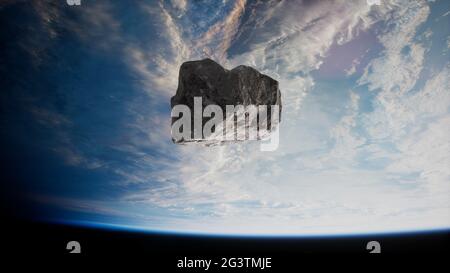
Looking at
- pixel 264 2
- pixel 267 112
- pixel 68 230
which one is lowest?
pixel 68 230

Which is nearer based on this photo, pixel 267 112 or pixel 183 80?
pixel 183 80
